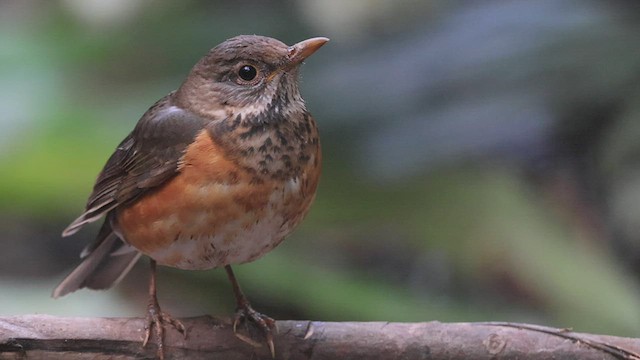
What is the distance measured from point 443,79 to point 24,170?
1.80 meters

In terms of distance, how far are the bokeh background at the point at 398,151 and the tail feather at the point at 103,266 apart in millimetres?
582

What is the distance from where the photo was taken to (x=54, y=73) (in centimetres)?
408

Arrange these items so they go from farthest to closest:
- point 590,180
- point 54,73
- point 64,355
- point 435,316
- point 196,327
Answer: point 590,180 → point 54,73 → point 435,316 → point 196,327 → point 64,355

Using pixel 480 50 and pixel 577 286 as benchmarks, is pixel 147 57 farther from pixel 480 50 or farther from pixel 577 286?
pixel 577 286

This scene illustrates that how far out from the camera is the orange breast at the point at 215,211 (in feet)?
8.16

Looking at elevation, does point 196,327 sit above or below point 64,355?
above

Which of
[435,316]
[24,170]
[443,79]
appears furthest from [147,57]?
[435,316]

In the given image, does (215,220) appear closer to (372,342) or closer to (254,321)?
(254,321)

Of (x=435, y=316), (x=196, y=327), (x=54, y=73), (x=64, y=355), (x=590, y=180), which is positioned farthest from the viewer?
(x=590, y=180)

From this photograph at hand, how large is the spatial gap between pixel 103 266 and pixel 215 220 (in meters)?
0.80

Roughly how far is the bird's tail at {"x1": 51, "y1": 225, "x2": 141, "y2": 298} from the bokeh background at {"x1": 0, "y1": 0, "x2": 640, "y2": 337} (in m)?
0.58

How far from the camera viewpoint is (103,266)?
314 cm

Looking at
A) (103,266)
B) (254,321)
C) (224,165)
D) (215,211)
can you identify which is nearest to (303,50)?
(224,165)

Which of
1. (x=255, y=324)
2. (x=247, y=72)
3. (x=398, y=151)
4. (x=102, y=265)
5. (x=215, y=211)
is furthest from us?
(x=398, y=151)
